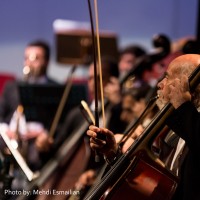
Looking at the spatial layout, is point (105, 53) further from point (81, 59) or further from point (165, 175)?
point (165, 175)

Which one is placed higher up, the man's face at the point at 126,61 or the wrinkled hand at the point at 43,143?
the man's face at the point at 126,61

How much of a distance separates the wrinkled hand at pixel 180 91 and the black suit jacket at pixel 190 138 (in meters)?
0.01

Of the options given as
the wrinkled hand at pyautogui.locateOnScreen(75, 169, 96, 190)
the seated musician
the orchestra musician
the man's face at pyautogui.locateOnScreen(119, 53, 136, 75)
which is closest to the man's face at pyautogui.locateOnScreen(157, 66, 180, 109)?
the seated musician

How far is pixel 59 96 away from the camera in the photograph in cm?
370

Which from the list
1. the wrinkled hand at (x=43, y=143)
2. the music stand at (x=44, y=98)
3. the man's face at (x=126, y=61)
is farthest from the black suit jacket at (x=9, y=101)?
the man's face at (x=126, y=61)

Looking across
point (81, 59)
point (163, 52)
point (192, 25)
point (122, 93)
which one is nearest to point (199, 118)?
point (163, 52)

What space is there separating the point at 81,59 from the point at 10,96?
1.83 ft

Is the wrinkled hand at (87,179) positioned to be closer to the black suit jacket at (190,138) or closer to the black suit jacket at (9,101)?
the black suit jacket at (190,138)

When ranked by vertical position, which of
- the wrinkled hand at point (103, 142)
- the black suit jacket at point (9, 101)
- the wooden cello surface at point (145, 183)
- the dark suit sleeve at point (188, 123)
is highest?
the dark suit sleeve at point (188, 123)

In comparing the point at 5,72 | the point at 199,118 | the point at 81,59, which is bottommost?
the point at 5,72

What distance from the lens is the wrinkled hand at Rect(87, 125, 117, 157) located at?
2.08m

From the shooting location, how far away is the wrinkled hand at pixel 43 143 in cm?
358

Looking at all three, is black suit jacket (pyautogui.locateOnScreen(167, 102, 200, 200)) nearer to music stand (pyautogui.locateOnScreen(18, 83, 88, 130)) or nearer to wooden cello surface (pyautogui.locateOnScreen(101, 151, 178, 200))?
wooden cello surface (pyautogui.locateOnScreen(101, 151, 178, 200))

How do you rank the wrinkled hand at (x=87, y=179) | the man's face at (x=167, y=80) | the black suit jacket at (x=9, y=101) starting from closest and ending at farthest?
1. the man's face at (x=167, y=80)
2. the wrinkled hand at (x=87, y=179)
3. the black suit jacket at (x=9, y=101)
